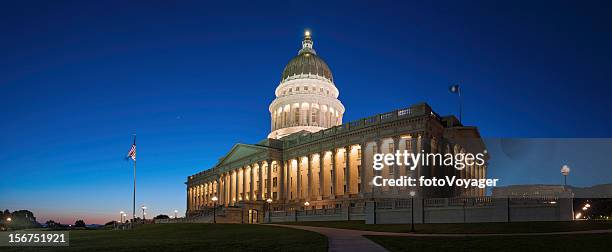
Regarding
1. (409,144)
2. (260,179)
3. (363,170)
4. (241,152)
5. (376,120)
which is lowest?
(260,179)

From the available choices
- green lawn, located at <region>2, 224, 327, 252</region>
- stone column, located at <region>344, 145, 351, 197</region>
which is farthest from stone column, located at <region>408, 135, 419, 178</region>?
green lawn, located at <region>2, 224, 327, 252</region>

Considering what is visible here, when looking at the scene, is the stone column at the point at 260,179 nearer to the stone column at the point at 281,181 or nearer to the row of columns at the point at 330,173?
the row of columns at the point at 330,173

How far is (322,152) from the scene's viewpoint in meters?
83.1

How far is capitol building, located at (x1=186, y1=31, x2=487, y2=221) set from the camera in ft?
226

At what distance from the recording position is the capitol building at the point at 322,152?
226ft

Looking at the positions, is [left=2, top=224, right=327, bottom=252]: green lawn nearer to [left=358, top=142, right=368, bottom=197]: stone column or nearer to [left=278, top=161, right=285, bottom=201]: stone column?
[left=358, top=142, right=368, bottom=197]: stone column

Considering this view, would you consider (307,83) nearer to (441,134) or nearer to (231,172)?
(231,172)

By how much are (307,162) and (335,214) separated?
1218 inches

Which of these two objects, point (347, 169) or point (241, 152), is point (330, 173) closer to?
point (347, 169)

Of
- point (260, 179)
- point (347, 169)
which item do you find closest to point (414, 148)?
point (347, 169)

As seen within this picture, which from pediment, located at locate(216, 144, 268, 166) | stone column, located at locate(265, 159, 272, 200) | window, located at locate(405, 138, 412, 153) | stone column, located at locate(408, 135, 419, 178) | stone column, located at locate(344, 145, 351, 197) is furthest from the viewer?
pediment, located at locate(216, 144, 268, 166)

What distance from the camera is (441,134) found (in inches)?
2862

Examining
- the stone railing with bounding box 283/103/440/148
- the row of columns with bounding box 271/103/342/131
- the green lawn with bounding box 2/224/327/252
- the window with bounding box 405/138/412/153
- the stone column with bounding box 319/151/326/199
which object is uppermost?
the row of columns with bounding box 271/103/342/131

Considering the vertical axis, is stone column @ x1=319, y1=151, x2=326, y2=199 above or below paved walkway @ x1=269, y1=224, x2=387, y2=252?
above
